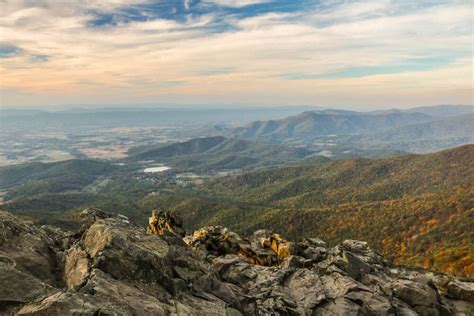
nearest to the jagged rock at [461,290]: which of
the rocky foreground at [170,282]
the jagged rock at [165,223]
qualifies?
the rocky foreground at [170,282]

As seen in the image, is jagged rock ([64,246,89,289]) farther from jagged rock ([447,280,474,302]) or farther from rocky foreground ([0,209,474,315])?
jagged rock ([447,280,474,302])

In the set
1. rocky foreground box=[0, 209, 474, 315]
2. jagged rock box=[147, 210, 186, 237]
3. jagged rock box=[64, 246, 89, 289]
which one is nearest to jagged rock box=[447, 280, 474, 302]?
rocky foreground box=[0, 209, 474, 315]

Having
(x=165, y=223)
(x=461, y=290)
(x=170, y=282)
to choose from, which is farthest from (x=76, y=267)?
(x=461, y=290)

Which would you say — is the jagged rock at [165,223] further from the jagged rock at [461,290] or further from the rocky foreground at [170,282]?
the jagged rock at [461,290]

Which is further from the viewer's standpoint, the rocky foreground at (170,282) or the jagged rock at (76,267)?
the jagged rock at (76,267)

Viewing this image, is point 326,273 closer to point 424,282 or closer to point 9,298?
point 424,282

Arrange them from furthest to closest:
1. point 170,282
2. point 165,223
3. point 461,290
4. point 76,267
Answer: point 165,223
point 461,290
point 170,282
point 76,267

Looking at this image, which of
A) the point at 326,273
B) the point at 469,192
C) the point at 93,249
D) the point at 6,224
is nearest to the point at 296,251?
the point at 326,273

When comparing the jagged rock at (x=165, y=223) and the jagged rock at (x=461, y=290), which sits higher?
the jagged rock at (x=165, y=223)

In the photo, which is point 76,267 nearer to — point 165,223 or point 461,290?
point 165,223
